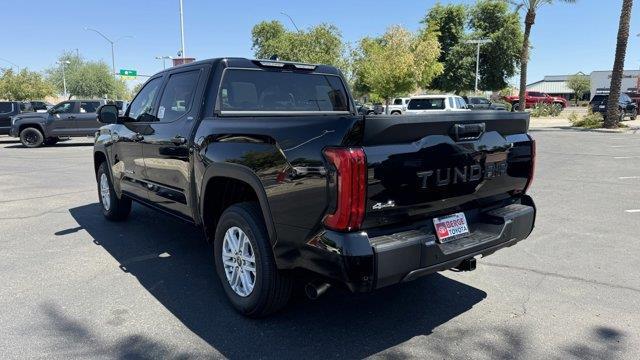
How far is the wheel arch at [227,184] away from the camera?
122 inches

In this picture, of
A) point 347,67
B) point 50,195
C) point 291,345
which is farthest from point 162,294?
point 347,67

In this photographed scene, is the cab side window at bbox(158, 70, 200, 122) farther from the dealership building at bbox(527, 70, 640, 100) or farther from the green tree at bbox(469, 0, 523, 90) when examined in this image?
the green tree at bbox(469, 0, 523, 90)

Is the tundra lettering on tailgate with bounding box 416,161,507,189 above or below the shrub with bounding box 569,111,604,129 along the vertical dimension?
above

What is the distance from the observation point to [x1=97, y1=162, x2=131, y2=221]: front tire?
622 cm

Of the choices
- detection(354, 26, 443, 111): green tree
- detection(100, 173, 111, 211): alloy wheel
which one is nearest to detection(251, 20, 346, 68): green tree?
detection(354, 26, 443, 111): green tree

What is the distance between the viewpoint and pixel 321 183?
2703 millimetres

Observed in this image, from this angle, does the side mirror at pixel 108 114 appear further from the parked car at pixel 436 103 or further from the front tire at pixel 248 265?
the parked car at pixel 436 103

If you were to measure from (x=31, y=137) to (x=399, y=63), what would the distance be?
23.1 metres

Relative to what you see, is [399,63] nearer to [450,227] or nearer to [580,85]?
[450,227]

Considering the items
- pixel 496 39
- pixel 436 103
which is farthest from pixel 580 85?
pixel 436 103

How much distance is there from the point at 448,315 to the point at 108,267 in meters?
3.22

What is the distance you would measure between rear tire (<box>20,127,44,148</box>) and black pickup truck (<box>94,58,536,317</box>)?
1707 centimetres

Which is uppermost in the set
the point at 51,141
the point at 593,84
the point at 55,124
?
the point at 593,84

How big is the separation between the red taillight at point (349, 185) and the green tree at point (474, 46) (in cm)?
4549
